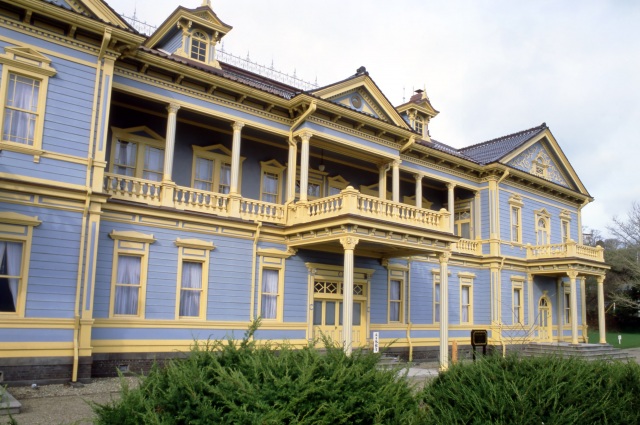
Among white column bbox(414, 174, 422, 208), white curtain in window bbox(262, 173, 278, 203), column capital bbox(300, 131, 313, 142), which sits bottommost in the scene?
white curtain in window bbox(262, 173, 278, 203)

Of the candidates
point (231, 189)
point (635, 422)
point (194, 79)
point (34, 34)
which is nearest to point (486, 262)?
point (231, 189)

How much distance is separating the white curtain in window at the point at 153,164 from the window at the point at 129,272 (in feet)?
8.90

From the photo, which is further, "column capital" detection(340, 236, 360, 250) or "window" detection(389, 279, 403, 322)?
"window" detection(389, 279, 403, 322)

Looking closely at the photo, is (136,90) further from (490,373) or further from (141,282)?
(490,373)

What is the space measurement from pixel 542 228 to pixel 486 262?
17.3 ft

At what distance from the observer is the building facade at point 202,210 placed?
1370 centimetres

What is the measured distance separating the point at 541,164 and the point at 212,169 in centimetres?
1890

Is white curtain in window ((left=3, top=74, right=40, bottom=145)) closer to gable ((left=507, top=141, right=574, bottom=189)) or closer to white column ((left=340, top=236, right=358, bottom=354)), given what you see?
white column ((left=340, top=236, right=358, bottom=354))

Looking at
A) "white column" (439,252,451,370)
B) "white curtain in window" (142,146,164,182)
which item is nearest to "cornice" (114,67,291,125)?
"white curtain in window" (142,146,164,182)

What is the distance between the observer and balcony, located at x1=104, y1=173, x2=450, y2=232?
1619 centimetres

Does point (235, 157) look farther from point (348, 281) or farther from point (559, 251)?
point (559, 251)

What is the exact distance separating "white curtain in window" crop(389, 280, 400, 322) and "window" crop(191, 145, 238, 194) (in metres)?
7.76

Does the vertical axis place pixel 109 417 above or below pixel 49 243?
below

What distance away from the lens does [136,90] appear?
54.1 ft
